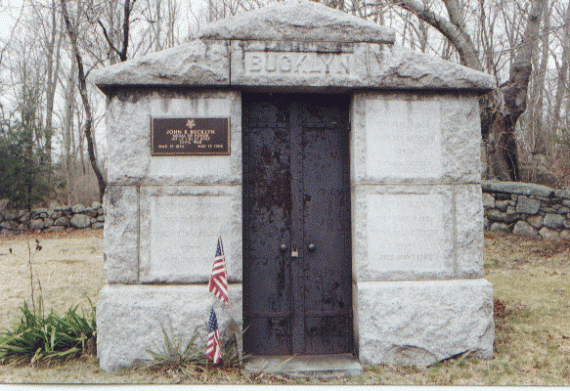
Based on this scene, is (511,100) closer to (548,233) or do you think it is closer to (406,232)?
(548,233)

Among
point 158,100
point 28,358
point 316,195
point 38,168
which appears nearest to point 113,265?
point 28,358

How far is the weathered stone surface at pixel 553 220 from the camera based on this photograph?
9.30 meters

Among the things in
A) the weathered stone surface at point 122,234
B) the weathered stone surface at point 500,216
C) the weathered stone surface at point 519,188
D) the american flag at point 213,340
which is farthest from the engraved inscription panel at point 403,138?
the weathered stone surface at point 500,216

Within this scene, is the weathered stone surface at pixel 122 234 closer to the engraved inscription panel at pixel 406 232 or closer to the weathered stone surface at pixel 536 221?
the engraved inscription panel at pixel 406 232

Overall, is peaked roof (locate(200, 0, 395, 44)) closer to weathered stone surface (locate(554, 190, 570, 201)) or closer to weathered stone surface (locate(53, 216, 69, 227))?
weathered stone surface (locate(554, 190, 570, 201))

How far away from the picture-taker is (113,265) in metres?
3.96

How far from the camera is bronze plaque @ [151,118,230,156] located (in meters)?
4.02

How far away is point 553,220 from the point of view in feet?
30.7

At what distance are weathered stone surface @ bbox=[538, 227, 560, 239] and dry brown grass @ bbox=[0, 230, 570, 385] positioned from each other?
1.15ft

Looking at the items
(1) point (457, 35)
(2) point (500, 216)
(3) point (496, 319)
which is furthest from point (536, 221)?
(3) point (496, 319)

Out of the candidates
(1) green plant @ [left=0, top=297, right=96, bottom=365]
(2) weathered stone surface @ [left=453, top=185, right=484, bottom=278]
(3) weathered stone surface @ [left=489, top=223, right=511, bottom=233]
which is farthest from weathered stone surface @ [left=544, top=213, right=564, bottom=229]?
(1) green plant @ [left=0, top=297, right=96, bottom=365]

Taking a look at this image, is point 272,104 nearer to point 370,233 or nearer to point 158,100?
point 158,100

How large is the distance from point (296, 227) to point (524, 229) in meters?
7.61

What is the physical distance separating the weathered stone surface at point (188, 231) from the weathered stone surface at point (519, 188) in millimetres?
8096
